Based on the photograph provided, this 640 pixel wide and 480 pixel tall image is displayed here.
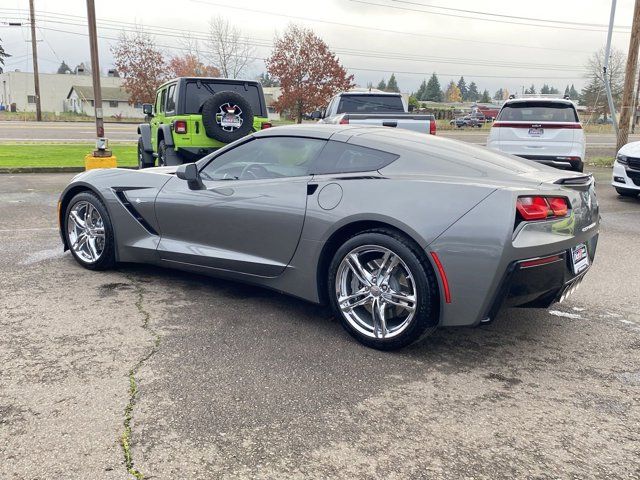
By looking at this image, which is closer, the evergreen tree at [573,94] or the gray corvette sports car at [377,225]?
the gray corvette sports car at [377,225]

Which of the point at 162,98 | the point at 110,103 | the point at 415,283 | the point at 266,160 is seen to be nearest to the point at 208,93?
the point at 162,98

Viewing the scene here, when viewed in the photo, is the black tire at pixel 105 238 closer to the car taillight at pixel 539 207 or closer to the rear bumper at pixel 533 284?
the rear bumper at pixel 533 284

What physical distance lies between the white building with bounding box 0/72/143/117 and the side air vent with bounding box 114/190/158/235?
77522 mm

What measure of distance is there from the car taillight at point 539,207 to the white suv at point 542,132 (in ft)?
25.6

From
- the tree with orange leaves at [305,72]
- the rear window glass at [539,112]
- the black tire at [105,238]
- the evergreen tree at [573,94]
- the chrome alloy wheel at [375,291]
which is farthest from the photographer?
the evergreen tree at [573,94]

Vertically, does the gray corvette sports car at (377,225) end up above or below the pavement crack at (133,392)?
above

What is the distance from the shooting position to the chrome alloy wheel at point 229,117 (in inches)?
387

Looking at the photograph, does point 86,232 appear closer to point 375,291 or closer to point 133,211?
point 133,211

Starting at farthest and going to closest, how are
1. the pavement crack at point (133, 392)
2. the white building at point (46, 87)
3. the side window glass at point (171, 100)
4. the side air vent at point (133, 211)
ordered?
the white building at point (46, 87)
the side window glass at point (171, 100)
the side air vent at point (133, 211)
the pavement crack at point (133, 392)

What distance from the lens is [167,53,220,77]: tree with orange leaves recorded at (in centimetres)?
4862

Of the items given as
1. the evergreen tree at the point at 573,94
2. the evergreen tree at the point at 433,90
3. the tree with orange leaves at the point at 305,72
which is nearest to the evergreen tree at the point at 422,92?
the evergreen tree at the point at 433,90

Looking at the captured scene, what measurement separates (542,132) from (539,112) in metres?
0.46

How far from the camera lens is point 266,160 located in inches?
174

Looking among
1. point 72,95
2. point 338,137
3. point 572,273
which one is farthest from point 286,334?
point 72,95
